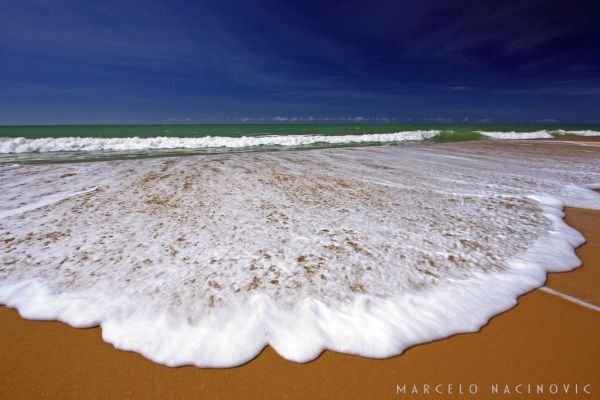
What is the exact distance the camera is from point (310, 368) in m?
1.68

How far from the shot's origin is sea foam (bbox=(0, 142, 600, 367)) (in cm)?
193

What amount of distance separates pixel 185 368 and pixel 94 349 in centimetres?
64

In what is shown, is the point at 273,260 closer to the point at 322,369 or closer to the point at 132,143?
the point at 322,369

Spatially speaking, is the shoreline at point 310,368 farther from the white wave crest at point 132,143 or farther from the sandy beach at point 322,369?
the white wave crest at point 132,143

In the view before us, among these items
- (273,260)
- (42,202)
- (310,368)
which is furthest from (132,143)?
(310,368)

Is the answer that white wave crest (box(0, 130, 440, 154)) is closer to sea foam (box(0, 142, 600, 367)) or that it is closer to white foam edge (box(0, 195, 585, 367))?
sea foam (box(0, 142, 600, 367))

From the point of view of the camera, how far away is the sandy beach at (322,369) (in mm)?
1562

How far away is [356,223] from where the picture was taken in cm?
362

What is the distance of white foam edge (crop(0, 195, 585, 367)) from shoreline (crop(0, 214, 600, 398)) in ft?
0.20

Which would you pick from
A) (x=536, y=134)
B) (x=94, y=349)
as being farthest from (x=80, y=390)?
(x=536, y=134)

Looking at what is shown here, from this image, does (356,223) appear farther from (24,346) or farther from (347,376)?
(24,346)

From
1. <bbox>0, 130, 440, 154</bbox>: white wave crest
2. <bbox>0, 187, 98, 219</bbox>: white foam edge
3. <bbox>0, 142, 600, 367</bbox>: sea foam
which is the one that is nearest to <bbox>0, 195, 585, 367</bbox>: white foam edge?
<bbox>0, 142, 600, 367</bbox>: sea foam

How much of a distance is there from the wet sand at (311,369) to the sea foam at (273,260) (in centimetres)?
8

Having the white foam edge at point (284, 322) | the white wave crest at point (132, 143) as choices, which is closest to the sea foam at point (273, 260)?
the white foam edge at point (284, 322)
